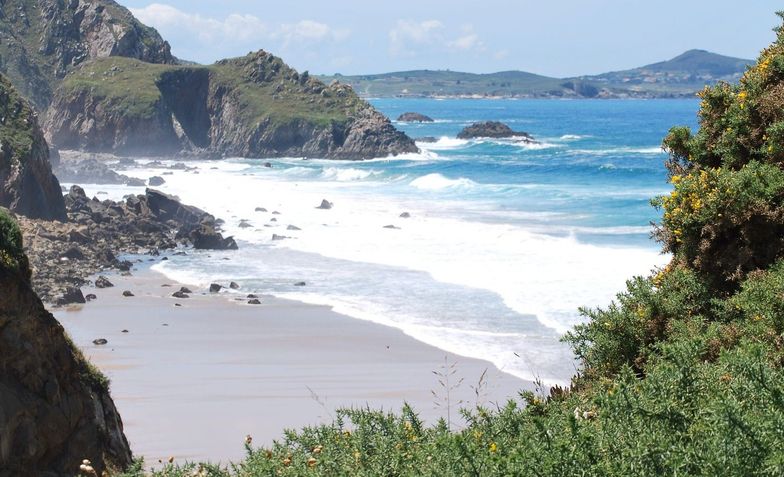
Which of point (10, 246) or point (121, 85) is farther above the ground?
point (121, 85)

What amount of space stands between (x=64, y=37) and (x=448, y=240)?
90.4 m

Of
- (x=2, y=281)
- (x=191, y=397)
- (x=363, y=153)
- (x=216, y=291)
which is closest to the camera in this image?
(x=2, y=281)

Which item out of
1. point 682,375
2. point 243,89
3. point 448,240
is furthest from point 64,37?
→ point 682,375

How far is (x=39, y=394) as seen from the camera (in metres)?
11.7

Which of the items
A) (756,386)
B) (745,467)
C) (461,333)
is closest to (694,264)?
(756,386)

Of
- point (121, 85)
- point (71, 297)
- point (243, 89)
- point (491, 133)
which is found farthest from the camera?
point (491, 133)

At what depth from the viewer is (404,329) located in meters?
25.5

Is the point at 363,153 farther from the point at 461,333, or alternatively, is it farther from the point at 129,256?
the point at 461,333

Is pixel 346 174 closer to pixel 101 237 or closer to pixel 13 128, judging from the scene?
pixel 13 128

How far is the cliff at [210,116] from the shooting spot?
9669 centimetres

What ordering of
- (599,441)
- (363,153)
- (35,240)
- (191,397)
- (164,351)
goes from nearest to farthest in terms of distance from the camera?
(599,441), (191,397), (164,351), (35,240), (363,153)

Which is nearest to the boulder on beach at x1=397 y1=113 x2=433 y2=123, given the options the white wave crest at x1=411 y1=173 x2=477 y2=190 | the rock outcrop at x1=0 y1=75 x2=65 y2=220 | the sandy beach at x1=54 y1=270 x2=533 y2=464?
the white wave crest at x1=411 y1=173 x2=477 y2=190

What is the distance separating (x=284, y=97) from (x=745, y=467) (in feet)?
335

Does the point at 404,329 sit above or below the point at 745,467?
below
